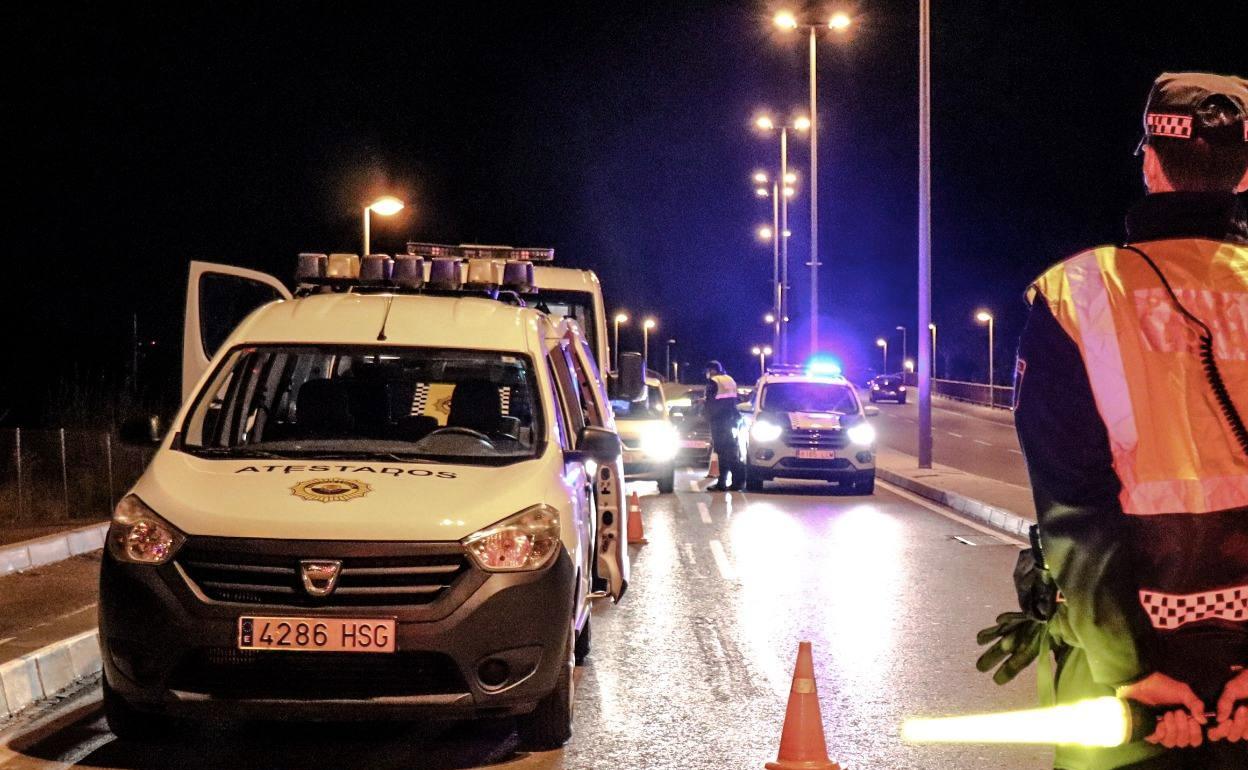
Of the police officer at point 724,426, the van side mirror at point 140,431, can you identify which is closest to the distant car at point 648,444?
the police officer at point 724,426

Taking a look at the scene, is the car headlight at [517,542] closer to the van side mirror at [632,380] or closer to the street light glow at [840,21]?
the van side mirror at [632,380]

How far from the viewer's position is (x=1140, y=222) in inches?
107

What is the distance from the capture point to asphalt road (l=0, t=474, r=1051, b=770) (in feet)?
22.0

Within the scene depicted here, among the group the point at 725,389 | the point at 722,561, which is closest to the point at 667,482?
the point at 725,389

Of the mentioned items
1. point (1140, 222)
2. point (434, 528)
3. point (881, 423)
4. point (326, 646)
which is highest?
point (1140, 222)

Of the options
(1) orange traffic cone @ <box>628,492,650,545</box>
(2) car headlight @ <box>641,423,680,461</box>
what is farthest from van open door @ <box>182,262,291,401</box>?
(2) car headlight @ <box>641,423,680,461</box>

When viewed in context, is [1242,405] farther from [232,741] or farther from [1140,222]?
[232,741]

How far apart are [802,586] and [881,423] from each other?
4195 cm

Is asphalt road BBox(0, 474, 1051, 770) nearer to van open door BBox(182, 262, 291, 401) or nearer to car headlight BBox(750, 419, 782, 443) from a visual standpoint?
Result: van open door BBox(182, 262, 291, 401)

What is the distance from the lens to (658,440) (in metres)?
21.7

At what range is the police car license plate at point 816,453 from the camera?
21.9 metres

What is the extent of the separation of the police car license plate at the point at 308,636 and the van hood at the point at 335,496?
1.17 ft

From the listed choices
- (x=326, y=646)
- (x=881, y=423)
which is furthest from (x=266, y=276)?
(x=881, y=423)

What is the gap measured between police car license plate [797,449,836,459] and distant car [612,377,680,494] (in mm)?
1794
